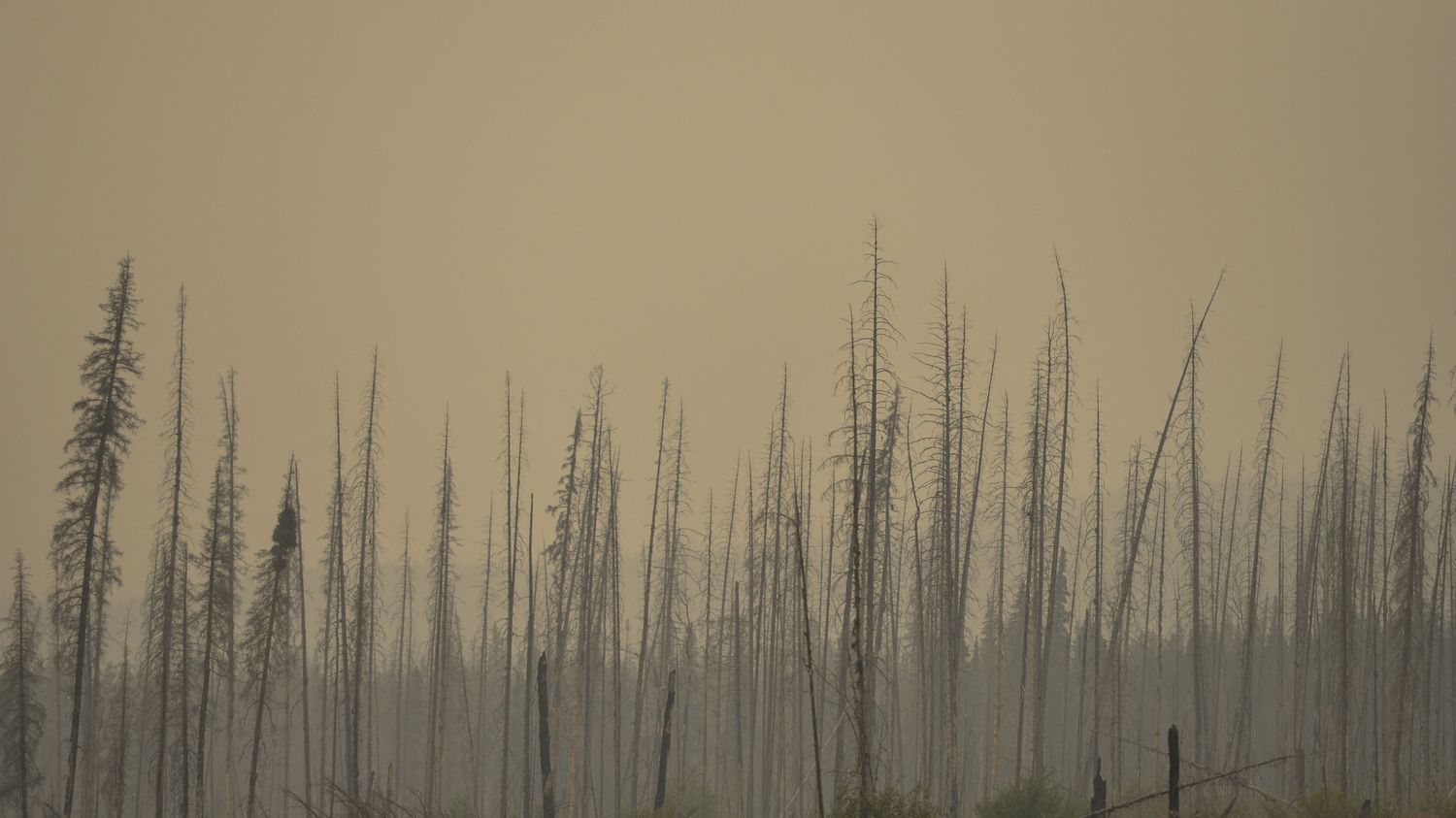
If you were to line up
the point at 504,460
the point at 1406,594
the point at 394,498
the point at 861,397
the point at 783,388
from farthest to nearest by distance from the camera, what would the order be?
1. the point at 394,498
2. the point at 783,388
3. the point at 504,460
4. the point at 1406,594
5. the point at 861,397

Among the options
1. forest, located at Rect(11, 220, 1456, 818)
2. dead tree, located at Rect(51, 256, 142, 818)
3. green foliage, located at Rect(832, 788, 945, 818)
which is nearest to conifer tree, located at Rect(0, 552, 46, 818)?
forest, located at Rect(11, 220, 1456, 818)

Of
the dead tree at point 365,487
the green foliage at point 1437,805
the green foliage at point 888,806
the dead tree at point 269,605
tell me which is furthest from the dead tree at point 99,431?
the green foliage at point 1437,805

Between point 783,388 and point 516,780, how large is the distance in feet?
94.4

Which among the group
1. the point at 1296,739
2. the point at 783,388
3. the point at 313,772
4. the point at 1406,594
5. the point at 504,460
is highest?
the point at 783,388

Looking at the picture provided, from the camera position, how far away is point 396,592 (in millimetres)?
60531

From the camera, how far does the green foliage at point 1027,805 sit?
941 inches

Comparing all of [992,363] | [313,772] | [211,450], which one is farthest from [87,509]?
[313,772]

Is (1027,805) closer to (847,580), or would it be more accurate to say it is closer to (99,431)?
(847,580)

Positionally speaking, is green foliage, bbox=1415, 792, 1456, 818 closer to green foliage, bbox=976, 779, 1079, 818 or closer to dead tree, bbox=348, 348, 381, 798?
green foliage, bbox=976, 779, 1079, 818

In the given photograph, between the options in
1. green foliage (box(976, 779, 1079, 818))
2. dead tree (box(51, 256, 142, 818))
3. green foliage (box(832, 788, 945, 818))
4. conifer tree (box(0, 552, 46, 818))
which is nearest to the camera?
green foliage (box(832, 788, 945, 818))

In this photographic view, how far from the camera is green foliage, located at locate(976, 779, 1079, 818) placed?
78.4ft

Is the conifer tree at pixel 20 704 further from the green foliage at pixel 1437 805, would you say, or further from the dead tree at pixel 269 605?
the green foliage at pixel 1437 805

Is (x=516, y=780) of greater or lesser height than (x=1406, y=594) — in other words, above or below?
below

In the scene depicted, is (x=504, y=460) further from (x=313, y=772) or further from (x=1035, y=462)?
(x=313, y=772)
